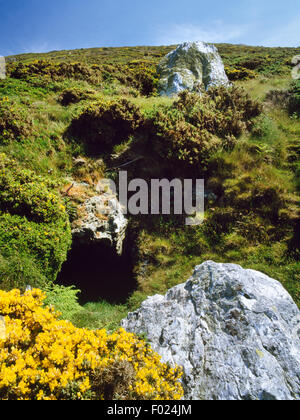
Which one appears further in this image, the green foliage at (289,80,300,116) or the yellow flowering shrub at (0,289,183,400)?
the green foliage at (289,80,300,116)

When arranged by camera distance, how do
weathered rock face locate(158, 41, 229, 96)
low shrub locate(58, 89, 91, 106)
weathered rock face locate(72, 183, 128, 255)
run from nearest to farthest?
weathered rock face locate(72, 183, 128, 255) < low shrub locate(58, 89, 91, 106) < weathered rock face locate(158, 41, 229, 96)

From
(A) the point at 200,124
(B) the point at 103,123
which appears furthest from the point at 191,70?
(B) the point at 103,123

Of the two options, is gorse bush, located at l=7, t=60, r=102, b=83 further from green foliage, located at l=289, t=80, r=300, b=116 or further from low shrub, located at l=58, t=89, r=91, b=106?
green foliage, located at l=289, t=80, r=300, b=116

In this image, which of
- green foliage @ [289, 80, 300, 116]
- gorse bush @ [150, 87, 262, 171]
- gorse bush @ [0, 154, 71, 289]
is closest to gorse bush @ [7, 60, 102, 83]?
gorse bush @ [150, 87, 262, 171]

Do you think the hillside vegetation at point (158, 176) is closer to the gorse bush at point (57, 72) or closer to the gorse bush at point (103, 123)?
the gorse bush at point (103, 123)

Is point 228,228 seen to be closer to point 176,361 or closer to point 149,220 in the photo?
point 149,220

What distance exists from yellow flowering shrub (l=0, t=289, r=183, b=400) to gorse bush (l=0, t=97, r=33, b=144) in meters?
6.54

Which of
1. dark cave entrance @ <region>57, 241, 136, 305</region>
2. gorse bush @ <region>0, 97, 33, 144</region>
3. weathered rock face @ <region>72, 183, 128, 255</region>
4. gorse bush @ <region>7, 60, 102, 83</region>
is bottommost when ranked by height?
dark cave entrance @ <region>57, 241, 136, 305</region>

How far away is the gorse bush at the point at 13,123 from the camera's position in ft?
25.1

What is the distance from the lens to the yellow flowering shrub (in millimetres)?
2641

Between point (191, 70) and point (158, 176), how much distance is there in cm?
1172

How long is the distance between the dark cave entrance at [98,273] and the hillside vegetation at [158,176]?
0.39 metres
